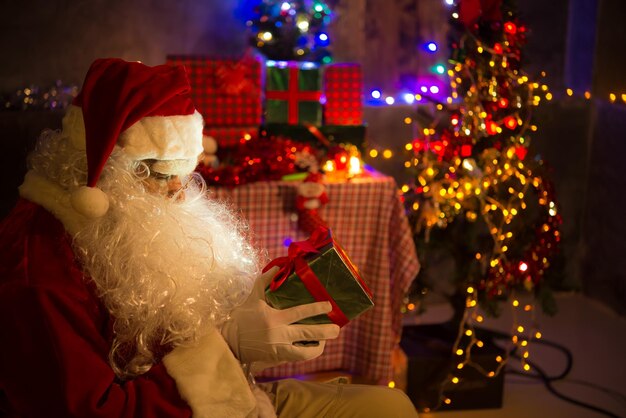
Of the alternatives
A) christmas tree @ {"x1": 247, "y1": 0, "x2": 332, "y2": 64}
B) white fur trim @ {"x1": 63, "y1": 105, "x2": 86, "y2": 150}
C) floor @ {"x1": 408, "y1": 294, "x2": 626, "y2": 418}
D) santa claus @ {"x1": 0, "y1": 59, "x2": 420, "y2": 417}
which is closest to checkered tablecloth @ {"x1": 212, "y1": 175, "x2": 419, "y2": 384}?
floor @ {"x1": 408, "y1": 294, "x2": 626, "y2": 418}

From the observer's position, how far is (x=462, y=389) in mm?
3283

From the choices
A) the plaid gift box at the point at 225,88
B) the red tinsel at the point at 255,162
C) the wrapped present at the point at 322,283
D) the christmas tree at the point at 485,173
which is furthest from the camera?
the plaid gift box at the point at 225,88

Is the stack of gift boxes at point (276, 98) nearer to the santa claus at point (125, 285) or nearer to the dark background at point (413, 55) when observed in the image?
the dark background at point (413, 55)

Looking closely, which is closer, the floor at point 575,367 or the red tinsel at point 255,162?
the red tinsel at point 255,162

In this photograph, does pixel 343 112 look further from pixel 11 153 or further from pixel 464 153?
pixel 11 153

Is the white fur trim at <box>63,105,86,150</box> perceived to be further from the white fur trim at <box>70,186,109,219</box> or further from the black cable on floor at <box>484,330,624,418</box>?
the black cable on floor at <box>484,330,624,418</box>

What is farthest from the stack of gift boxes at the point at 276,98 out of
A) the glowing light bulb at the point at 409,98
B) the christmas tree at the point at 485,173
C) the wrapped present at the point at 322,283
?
the wrapped present at the point at 322,283

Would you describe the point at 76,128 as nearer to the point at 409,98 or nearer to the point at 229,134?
the point at 229,134

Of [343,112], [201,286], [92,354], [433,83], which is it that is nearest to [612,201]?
[433,83]

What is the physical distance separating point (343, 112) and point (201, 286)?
181 centimetres

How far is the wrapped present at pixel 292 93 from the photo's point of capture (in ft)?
11.4

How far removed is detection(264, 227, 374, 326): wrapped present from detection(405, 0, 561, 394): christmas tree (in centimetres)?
137

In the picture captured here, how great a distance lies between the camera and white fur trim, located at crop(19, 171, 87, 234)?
5.97ft

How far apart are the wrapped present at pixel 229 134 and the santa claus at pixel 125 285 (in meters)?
1.40
